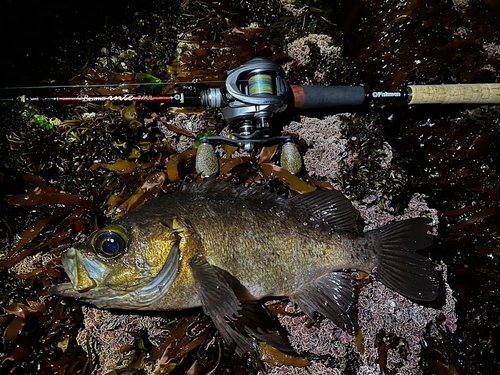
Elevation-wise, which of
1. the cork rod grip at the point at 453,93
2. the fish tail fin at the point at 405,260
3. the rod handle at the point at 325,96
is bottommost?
the fish tail fin at the point at 405,260

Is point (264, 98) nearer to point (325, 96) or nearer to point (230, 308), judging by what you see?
point (325, 96)

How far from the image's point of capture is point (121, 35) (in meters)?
3.10

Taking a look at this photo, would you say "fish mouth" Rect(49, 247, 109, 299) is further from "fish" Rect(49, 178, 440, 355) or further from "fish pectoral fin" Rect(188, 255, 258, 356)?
"fish pectoral fin" Rect(188, 255, 258, 356)

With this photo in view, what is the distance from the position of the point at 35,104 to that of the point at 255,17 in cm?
245

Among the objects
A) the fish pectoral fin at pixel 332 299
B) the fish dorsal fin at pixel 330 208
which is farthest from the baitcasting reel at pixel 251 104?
the fish pectoral fin at pixel 332 299

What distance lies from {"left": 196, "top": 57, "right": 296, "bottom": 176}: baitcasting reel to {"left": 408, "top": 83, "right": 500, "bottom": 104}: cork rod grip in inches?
52.2

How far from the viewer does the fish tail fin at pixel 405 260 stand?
2.35m

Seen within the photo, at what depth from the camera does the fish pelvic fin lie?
74.4 inches

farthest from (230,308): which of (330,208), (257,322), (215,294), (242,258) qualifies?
(330,208)

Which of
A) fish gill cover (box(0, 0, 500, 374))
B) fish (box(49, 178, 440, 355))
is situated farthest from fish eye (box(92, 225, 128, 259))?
fish gill cover (box(0, 0, 500, 374))

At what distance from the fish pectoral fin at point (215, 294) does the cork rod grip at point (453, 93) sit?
247 cm

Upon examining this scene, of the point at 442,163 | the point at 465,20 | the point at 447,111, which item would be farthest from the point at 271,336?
the point at 465,20

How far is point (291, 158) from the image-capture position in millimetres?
2625

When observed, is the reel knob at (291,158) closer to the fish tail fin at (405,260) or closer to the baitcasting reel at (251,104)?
the baitcasting reel at (251,104)
